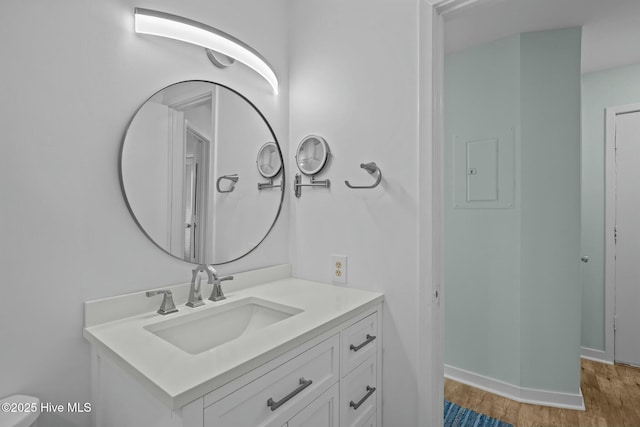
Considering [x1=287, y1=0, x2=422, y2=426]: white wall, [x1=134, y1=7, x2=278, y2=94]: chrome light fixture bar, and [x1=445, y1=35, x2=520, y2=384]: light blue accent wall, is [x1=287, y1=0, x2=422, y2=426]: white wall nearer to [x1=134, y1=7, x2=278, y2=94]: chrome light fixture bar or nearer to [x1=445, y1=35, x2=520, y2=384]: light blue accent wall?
[x1=134, y1=7, x2=278, y2=94]: chrome light fixture bar

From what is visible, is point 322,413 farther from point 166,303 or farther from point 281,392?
point 166,303

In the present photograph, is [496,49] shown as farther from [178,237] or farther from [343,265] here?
[178,237]

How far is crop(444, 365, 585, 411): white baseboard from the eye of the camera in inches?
77.7

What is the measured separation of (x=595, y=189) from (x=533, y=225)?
3.71ft

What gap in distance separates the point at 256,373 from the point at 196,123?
1.03 meters

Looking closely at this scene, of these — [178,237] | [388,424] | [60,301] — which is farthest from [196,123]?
[388,424]

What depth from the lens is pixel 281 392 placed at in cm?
89

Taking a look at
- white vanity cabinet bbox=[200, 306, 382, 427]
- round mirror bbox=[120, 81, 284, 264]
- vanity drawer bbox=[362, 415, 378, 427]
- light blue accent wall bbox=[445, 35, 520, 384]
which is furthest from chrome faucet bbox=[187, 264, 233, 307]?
light blue accent wall bbox=[445, 35, 520, 384]

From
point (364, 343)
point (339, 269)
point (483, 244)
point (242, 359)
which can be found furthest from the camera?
point (483, 244)

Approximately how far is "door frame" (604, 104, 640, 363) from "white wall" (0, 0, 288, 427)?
328 cm

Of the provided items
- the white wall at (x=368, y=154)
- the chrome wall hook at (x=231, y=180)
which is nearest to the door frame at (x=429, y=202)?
the white wall at (x=368, y=154)

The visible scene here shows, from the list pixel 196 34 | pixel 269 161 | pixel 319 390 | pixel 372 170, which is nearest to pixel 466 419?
pixel 319 390

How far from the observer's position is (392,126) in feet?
4.53

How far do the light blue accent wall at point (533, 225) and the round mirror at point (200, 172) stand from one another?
5.20ft
